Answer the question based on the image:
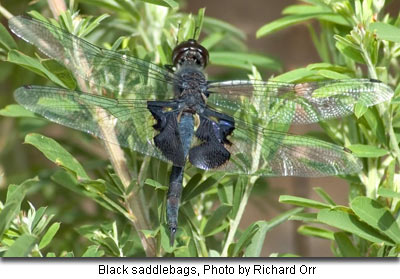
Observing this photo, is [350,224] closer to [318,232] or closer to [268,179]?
[318,232]

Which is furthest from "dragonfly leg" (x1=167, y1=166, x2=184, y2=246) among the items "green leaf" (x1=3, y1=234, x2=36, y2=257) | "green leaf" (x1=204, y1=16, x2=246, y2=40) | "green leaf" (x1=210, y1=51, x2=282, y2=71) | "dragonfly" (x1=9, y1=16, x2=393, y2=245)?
"green leaf" (x1=204, y1=16, x2=246, y2=40)

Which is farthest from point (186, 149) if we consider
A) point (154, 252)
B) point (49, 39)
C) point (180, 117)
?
point (49, 39)

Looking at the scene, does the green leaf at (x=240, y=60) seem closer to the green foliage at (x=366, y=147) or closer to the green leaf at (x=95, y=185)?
the green foliage at (x=366, y=147)

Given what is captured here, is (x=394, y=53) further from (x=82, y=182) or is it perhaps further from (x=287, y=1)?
(x=287, y=1)

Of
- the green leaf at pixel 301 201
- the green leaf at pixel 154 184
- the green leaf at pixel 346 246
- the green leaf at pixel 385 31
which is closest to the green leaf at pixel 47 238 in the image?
the green leaf at pixel 154 184

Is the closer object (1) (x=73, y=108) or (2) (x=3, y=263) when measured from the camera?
(2) (x=3, y=263)

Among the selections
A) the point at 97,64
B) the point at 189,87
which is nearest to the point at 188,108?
the point at 189,87
